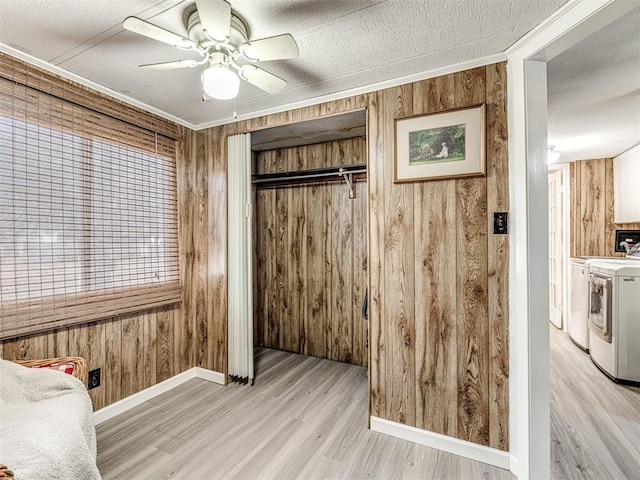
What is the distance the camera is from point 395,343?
6.86ft

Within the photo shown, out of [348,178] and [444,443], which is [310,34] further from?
[444,443]

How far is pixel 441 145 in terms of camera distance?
195cm

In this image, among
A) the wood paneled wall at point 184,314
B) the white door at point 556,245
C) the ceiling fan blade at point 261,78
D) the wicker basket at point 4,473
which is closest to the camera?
the wicker basket at point 4,473

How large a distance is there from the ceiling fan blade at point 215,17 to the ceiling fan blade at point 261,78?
0.67ft

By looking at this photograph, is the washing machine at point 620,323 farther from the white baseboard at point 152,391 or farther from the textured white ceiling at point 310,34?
the white baseboard at point 152,391

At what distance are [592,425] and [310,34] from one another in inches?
124

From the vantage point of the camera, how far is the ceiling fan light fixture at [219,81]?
137 centimetres

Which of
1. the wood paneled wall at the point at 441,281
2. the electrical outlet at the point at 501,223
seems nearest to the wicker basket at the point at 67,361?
the wood paneled wall at the point at 441,281

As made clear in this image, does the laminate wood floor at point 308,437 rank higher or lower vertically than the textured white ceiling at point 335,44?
lower

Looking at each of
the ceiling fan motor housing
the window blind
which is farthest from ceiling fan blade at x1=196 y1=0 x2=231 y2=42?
the window blind

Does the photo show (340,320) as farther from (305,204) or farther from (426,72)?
(426,72)

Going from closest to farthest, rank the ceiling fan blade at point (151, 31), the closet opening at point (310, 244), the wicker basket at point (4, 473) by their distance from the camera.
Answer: the wicker basket at point (4, 473) < the ceiling fan blade at point (151, 31) < the closet opening at point (310, 244)

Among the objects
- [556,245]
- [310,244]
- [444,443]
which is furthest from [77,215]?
A: [556,245]

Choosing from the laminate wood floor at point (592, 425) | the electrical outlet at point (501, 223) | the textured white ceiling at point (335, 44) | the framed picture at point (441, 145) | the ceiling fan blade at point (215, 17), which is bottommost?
the laminate wood floor at point (592, 425)
